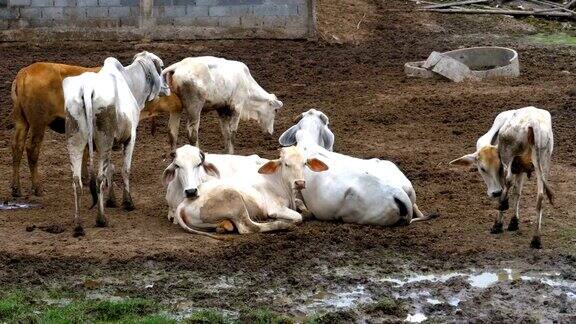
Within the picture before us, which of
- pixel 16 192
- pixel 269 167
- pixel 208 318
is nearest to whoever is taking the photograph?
pixel 208 318

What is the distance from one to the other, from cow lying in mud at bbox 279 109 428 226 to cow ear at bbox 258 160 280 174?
1.03 feet

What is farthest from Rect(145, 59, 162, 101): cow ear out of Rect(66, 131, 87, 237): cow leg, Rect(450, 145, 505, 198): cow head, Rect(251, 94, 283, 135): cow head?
Rect(450, 145, 505, 198): cow head

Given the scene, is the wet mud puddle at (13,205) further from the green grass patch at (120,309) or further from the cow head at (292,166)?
the green grass patch at (120,309)

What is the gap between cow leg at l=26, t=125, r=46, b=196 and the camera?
1299 cm

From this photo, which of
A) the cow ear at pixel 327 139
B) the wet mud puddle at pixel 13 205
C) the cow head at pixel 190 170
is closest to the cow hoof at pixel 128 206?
the cow head at pixel 190 170

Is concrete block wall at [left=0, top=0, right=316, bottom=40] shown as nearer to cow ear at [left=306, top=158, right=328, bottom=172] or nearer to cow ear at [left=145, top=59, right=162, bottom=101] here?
cow ear at [left=145, top=59, right=162, bottom=101]

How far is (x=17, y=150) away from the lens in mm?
13094

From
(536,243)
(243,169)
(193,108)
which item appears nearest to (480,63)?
(193,108)

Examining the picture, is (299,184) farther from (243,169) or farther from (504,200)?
(504,200)

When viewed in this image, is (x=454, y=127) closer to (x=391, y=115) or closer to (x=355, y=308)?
(x=391, y=115)

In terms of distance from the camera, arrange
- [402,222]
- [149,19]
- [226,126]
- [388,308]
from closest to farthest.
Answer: [388,308] → [402,222] → [226,126] → [149,19]

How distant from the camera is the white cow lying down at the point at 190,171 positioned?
1171 cm

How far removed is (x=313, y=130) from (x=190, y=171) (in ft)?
6.63

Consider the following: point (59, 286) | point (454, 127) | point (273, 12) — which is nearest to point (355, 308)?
point (59, 286)
